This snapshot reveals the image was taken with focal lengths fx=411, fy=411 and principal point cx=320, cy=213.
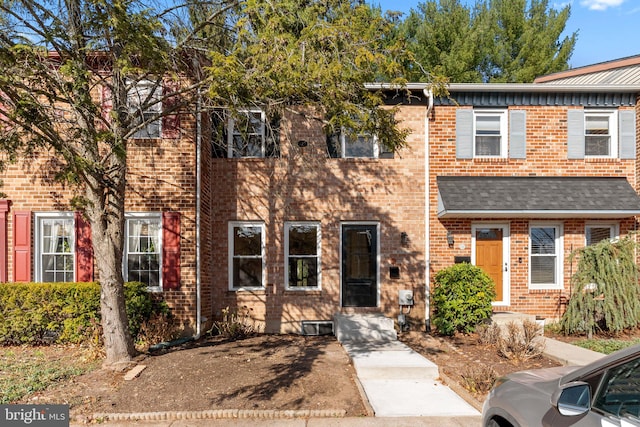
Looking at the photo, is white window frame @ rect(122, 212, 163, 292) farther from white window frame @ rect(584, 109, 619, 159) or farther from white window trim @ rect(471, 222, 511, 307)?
white window frame @ rect(584, 109, 619, 159)

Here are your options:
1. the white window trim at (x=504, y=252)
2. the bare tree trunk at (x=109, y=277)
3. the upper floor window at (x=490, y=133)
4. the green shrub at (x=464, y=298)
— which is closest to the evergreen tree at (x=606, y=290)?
the white window trim at (x=504, y=252)

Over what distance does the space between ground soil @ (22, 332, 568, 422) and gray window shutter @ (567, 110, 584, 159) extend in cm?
552

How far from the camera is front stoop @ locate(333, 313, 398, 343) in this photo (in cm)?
876

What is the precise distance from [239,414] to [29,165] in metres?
7.18

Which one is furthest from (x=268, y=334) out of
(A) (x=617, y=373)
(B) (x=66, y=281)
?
(A) (x=617, y=373)

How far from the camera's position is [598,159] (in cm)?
1016

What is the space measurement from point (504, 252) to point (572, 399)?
319 inches

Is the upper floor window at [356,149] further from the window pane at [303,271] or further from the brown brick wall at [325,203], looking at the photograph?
the window pane at [303,271]

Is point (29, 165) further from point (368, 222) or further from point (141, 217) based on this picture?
point (368, 222)

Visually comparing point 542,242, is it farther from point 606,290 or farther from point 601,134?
point 601,134

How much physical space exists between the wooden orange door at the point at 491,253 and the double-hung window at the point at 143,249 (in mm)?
7506

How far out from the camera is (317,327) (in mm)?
9695

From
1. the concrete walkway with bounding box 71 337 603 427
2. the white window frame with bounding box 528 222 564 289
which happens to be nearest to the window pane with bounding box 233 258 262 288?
the concrete walkway with bounding box 71 337 603 427

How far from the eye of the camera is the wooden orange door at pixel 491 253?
33.1 ft
